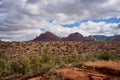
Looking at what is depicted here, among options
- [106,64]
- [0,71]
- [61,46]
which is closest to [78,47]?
A: [61,46]

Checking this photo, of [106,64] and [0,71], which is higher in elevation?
[106,64]

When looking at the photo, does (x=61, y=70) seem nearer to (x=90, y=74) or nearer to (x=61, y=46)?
(x=90, y=74)

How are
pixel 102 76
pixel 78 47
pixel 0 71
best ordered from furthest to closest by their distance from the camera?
pixel 78 47 → pixel 0 71 → pixel 102 76

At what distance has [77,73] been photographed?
727 inches

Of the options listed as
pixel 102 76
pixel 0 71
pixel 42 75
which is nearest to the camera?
pixel 102 76

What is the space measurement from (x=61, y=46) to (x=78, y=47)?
236 inches

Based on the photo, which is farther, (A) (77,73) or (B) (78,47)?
(B) (78,47)

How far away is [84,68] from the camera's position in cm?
1936

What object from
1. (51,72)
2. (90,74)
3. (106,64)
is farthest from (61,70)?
(106,64)

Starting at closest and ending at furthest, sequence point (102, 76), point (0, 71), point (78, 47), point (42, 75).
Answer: point (102, 76), point (42, 75), point (0, 71), point (78, 47)

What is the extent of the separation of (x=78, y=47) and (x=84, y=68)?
73.2 m

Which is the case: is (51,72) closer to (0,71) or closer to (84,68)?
(84,68)

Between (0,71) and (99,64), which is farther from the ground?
(99,64)

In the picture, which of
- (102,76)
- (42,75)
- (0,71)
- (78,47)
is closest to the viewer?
(102,76)
